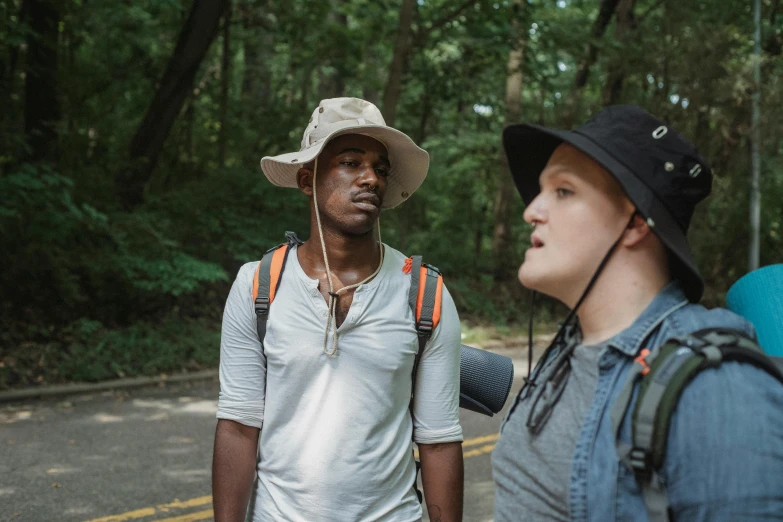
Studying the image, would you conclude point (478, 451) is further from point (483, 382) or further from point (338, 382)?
point (338, 382)

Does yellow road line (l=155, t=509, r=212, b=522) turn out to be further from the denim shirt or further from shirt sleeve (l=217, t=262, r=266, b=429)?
the denim shirt

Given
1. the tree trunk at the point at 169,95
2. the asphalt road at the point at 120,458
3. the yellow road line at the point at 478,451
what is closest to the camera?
the asphalt road at the point at 120,458

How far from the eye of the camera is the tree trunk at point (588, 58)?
54.0 feet

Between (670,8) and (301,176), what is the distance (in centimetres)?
1517

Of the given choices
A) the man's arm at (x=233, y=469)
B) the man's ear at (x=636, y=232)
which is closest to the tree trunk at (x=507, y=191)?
the man's arm at (x=233, y=469)

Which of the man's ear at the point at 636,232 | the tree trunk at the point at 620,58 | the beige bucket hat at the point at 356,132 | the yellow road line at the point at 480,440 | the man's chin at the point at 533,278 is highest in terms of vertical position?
the tree trunk at the point at 620,58

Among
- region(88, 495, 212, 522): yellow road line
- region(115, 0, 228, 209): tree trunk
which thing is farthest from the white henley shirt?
region(115, 0, 228, 209): tree trunk

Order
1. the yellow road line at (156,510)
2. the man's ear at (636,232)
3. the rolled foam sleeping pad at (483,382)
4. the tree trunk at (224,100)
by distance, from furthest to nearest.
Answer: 1. the tree trunk at (224,100)
2. the yellow road line at (156,510)
3. the rolled foam sleeping pad at (483,382)
4. the man's ear at (636,232)

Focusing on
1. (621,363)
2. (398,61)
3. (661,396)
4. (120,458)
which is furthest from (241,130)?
(661,396)

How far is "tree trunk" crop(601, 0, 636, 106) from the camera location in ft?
54.5

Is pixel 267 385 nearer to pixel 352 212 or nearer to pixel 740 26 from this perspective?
pixel 352 212

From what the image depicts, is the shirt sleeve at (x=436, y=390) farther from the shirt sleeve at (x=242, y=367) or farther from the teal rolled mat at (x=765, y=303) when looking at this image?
the teal rolled mat at (x=765, y=303)

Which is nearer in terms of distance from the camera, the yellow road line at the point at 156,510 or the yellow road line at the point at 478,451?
the yellow road line at the point at 156,510

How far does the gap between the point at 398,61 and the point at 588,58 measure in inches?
189
